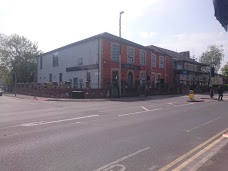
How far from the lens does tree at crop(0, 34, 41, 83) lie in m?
62.0

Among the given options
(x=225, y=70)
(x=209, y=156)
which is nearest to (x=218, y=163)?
(x=209, y=156)

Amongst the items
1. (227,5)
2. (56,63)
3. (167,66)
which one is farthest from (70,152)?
(167,66)

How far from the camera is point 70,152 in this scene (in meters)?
6.77

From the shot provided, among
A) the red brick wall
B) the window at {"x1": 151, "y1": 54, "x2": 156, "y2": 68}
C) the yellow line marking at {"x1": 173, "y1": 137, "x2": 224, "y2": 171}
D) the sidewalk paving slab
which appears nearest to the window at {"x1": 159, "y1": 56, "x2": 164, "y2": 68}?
the red brick wall

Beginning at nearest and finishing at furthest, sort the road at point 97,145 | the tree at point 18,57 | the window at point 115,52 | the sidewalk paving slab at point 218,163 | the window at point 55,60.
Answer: the sidewalk paving slab at point 218,163 < the road at point 97,145 < the window at point 115,52 < the window at point 55,60 < the tree at point 18,57

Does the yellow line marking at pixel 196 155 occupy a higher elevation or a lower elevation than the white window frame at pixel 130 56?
lower

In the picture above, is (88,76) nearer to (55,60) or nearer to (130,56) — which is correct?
(130,56)

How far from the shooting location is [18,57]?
63.1 m

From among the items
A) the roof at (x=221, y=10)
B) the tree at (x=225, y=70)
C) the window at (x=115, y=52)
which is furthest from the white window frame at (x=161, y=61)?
the tree at (x=225, y=70)

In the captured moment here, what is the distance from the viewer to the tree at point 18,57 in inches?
2441

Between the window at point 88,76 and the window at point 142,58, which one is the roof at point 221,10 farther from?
the window at point 142,58

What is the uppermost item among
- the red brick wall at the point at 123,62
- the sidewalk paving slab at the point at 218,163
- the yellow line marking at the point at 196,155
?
the red brick wall at the point at 123,62

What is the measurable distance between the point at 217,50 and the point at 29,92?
216 ft

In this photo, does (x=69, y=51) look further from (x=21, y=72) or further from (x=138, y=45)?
(x=21, y=72)
